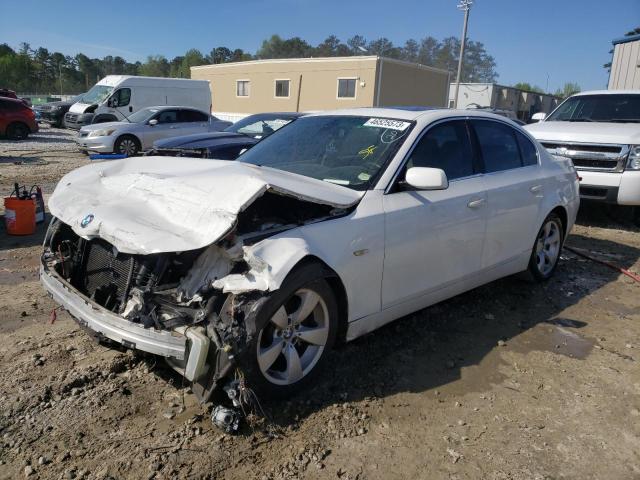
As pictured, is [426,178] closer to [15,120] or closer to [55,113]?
[15,120]

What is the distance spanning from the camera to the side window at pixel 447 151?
3799 millimetres

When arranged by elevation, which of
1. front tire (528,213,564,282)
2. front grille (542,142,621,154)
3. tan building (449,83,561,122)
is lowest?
front tire (528,213,564,282)

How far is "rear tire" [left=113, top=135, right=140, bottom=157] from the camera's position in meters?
14.1

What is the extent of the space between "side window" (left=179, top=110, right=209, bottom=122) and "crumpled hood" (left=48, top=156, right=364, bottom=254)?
1261cm

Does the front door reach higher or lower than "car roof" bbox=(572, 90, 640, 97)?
lower

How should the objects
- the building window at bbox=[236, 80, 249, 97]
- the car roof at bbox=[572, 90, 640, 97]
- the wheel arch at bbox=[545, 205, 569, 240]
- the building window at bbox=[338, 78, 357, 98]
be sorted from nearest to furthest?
the wheel arch at bbox=[545, 205, 569, 240], the car roof at bbox=[572, 90, 640, 97], the building window at bbox=[338, 78, 357, 98], the building window at bbox=[236, 80, 249, 97]

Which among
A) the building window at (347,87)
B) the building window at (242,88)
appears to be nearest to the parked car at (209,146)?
the building window at (347,87)

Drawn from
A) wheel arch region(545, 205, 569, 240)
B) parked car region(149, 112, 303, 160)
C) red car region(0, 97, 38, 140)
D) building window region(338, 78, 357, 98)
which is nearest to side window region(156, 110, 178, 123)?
parked car region(149, 112, 303, 160)

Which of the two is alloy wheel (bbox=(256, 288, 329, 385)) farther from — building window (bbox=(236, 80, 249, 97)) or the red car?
building window (bbox=(236, 80, 249, 97))

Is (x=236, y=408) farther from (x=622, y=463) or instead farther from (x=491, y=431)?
(x=622, y=463)

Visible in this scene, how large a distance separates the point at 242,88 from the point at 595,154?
31.5 metres

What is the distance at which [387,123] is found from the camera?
3920 mm

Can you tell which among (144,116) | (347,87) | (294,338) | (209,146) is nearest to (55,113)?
(144,116)

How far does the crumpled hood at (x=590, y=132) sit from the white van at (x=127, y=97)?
52.9 ft
